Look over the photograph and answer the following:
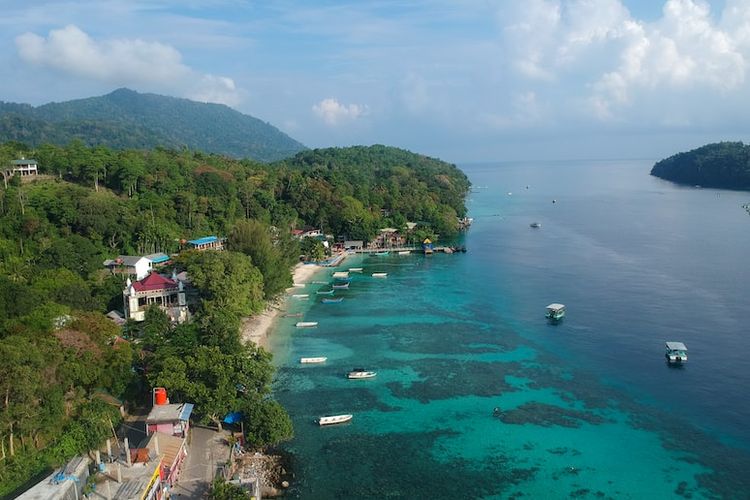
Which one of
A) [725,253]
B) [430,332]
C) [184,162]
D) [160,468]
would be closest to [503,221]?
[725,253]

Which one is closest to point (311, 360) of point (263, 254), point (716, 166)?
point (263, 254)

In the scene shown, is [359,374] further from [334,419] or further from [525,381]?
[525,381]

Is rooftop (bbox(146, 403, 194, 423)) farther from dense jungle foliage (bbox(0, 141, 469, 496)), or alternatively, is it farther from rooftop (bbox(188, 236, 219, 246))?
rooftop (bbox(188, 236, 219, 246))

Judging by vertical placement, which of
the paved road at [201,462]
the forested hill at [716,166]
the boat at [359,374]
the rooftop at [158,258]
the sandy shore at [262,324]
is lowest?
the paved road at [201,462]

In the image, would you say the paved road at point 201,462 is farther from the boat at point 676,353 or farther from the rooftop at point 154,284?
the boat at point 676,353

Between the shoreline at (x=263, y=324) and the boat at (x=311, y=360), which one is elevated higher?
the shoreline at (x=263, y=324)

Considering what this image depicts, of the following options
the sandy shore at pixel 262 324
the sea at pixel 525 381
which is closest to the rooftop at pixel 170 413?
the sea at pixel 525 381

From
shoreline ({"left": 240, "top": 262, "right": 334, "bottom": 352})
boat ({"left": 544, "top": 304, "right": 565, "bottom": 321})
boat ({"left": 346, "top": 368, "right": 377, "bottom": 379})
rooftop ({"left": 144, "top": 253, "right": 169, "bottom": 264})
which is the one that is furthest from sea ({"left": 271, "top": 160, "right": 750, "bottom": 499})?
rooftop ({"left": 144, "top": 253, "right": 169, "bottom": 264})

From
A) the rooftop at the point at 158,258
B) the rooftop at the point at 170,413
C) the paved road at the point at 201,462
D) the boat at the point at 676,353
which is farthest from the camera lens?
the rooftop at the point at 158,258

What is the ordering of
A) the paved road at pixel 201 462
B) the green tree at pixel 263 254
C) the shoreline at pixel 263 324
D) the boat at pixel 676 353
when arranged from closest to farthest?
1. the paved road at pixel 201 462
2. the boat at pixel 676 353
3. the shoreline at pixel 263 324
4. the green tree at pixel 263 254
